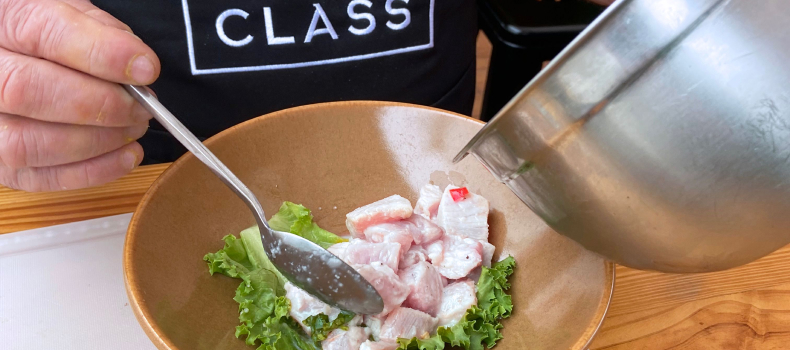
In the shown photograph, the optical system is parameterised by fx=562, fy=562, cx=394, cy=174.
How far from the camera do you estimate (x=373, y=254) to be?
0.88m

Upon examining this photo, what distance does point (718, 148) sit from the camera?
475 mm

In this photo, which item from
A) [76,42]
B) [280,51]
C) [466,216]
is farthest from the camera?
[280,51]

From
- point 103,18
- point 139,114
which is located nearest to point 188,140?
point 139,114

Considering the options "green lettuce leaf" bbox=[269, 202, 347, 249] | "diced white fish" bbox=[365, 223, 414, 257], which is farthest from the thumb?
"diced white fish" bbox=[365, 223, 414, 257]

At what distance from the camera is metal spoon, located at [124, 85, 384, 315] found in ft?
2.62

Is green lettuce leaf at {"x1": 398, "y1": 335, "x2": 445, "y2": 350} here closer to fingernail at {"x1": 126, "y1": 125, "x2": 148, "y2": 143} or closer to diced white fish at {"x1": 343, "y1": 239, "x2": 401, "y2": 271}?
diced white fish at {"x1": 343, "y1": 239, "x2": 401, "y2": 271}

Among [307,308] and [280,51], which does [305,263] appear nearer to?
[307,308]

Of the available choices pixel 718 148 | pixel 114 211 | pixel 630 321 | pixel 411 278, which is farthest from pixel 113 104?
pixel 630 321

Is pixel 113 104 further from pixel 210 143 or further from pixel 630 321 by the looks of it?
pixel 630 321

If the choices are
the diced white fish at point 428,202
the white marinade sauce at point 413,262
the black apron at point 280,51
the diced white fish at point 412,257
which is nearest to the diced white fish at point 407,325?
the white marinade sauce at point 413,262

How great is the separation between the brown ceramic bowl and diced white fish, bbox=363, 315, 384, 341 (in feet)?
0.59

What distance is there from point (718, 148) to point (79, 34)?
2.47ft

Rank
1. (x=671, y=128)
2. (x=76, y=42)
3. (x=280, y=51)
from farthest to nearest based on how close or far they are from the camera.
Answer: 1. (x=280, y=51)
2. (x=76, y=42)
3. (x=671, y=128)

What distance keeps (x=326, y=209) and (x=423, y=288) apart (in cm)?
28
